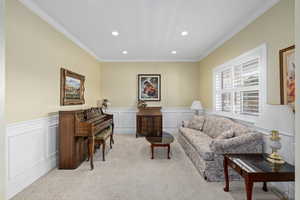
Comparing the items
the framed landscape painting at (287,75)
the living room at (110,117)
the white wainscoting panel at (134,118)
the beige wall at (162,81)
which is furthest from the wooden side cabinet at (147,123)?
the framed landscape painting at (287,75)

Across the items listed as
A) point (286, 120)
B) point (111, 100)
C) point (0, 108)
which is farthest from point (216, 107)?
point (0, 108)

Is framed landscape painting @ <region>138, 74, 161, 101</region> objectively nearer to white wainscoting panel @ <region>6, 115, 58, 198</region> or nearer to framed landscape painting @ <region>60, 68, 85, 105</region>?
framed landscape painting @ <region>60, 68, 85, 105</region>

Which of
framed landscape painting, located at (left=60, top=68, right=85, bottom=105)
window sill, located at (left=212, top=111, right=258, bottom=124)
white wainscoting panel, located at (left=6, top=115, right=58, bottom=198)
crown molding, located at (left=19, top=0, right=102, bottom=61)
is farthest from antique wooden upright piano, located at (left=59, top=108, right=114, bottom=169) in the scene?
window sill, located at (left=212, top=111, right=258, bottom=124)

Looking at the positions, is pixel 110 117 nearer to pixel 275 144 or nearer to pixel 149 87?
pixel 149 87

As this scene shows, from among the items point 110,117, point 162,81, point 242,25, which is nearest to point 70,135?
point 110,117

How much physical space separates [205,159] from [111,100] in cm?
438

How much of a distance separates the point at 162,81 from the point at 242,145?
157 inches

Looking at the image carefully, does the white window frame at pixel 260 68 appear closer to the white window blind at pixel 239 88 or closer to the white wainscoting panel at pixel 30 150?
the white window blind at pixel 239 88

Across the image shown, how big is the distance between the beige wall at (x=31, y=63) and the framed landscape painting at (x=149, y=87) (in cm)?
286

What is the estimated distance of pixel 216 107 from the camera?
4531 mm

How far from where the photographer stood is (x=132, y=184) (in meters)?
2.52

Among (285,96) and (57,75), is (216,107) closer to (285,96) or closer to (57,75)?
(285,96)

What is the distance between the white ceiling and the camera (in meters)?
2.53

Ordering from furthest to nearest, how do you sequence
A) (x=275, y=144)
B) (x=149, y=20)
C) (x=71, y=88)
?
(x=71, y=88) → (x=149, y=20) → (x=275, y=144)
